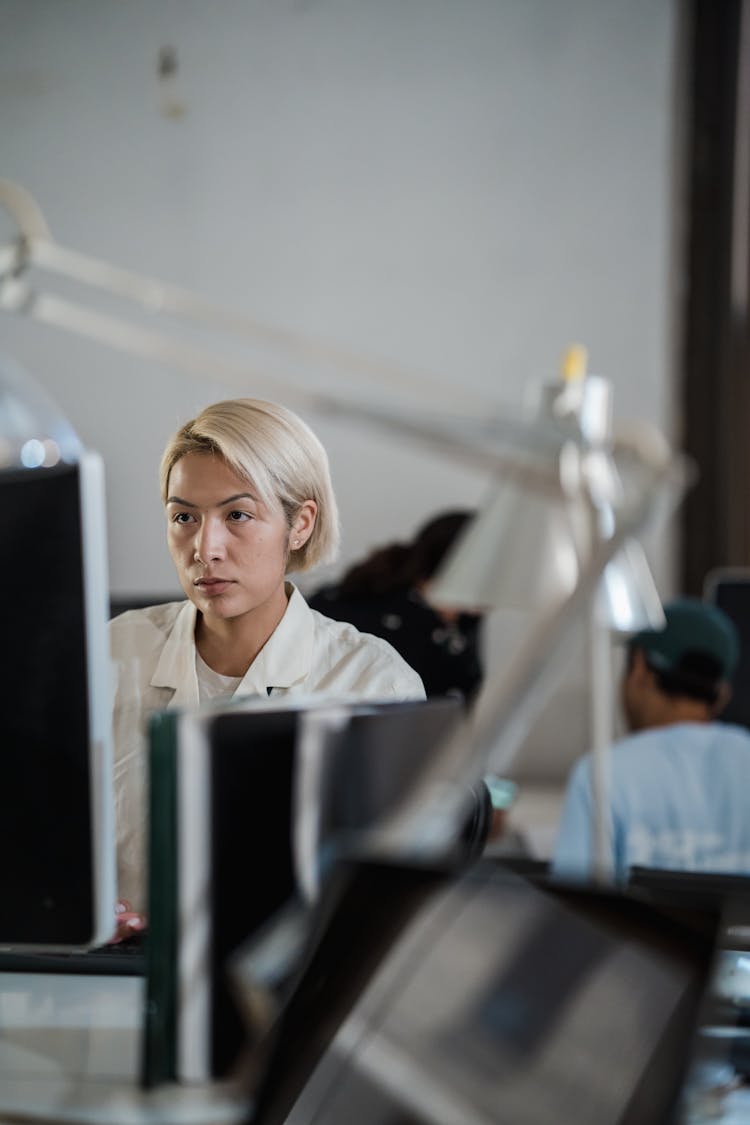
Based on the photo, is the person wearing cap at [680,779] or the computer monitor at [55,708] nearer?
the computer monitor at [55,708]

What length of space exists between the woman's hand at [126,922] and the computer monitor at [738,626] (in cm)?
172

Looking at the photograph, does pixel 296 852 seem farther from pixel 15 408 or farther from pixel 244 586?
pixel 15 408

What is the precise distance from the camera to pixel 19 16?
2475 millimetres

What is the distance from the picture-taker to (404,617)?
1.12 m

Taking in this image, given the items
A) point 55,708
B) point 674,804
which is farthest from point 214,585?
point 674,804

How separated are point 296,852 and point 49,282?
2154 mm

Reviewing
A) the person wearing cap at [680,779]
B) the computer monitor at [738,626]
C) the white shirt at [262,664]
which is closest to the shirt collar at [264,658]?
the white shirt at [262,664]

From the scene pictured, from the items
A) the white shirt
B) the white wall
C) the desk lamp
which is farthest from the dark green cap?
the white shirt

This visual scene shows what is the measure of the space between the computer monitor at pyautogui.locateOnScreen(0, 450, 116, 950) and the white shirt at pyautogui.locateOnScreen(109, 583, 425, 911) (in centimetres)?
11

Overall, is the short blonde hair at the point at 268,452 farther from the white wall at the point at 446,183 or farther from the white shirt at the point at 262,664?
the white wall at the point at 446,183

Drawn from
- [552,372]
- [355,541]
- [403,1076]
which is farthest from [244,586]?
[552,372]

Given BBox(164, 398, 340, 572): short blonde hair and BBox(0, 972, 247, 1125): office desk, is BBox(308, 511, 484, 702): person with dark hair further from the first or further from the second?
BBox(0, 972, 247, 1125): office desk

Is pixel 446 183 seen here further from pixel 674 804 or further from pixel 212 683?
pixel 212 683

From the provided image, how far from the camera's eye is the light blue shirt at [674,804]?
1.95 m
